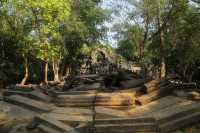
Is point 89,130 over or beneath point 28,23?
beneath

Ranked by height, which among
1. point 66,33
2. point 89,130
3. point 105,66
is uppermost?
point 66,33

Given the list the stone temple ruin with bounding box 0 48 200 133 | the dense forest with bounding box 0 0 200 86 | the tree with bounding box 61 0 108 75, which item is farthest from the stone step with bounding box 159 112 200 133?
the tree with bounding box 61 0 108 75

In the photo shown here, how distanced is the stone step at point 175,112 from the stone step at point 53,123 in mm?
2472

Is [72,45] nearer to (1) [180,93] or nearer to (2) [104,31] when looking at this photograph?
(2) [104,31]

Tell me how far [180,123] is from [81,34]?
97.2 feet

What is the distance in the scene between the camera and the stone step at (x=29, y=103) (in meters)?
13.8

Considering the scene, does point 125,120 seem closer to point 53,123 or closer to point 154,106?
point 53,123

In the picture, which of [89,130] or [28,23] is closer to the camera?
[89,130]

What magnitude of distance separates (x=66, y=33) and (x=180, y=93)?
25.8 m

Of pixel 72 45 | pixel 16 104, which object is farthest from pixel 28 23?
pixel 16 104

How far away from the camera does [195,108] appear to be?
1174 cm

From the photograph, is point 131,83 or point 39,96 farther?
point 131,83

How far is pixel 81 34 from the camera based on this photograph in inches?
1577

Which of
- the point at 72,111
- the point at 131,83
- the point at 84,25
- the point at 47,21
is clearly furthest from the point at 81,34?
the point at 72,111
